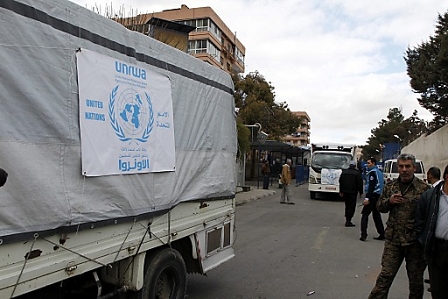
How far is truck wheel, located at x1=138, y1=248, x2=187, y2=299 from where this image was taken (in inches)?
163

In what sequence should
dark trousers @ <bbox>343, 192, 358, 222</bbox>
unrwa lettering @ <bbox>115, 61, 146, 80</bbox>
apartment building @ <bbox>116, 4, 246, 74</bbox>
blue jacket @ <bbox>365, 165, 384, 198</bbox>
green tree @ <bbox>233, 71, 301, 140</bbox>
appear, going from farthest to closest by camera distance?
apartment building @ <bbox>116, 4, 246, 74</bbox>
green tree @ <bbox>233, 71, 301, 140</bbox>
dark trousers @ <bbox>343, 192, 358, 222</bbox>
blue jacket @ <bbox>365, 165, 384, 198</bbox>
unrwa lettering @ <bbox>115, 61, 146, 80</bbox>

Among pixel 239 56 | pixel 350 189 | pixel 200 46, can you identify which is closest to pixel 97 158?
pixel 350 189

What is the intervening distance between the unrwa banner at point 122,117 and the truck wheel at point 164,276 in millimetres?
917

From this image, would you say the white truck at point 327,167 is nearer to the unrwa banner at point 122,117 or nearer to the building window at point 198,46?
the unrwa banner at point 122,117

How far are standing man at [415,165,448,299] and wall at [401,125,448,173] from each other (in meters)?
23.7

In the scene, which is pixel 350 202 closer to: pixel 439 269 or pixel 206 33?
pixel 439 269

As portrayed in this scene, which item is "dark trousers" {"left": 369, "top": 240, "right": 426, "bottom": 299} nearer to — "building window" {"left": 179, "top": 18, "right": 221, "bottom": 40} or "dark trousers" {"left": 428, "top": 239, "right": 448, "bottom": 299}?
"dark trousers" {"left": 428, "top": 239, "right": 448, "bottom": 299}

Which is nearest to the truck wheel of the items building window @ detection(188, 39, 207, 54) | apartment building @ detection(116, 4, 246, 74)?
apartment building @ detection(116, 4, 246, 74)

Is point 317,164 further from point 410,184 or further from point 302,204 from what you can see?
point 410,184

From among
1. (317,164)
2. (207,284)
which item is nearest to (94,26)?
(207,284)

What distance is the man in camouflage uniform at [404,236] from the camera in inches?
183

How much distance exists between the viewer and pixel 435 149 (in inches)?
1250

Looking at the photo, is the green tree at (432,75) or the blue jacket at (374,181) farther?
the green tree at (432,75)

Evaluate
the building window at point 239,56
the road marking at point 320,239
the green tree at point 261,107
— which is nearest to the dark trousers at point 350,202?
the road marking at point 320,239
